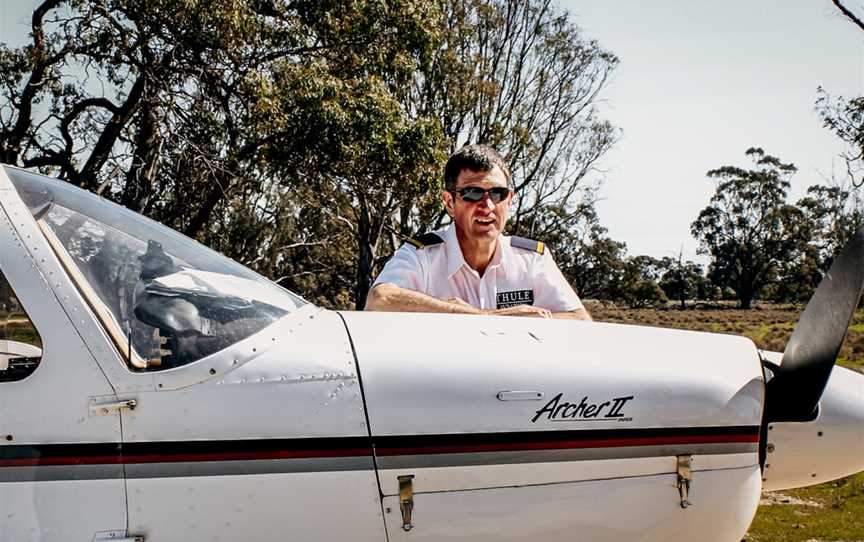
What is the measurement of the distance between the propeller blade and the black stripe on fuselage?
69cm

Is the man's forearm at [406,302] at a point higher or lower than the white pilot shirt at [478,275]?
lower

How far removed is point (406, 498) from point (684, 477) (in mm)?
977

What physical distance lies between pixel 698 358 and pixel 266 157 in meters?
11.5

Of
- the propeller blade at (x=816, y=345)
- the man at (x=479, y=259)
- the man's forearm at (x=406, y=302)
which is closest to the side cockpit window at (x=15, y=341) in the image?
the man's forearm at (x=406, y=302)

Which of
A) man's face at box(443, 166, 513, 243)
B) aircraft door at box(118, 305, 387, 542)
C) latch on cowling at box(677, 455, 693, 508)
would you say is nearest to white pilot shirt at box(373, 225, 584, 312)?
→ man's face at box(443, 166, 513, 243)

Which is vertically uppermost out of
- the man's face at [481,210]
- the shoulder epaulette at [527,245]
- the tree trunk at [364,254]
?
the tree trunk at [364,254]

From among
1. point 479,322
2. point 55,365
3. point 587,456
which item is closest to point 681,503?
point 587,456

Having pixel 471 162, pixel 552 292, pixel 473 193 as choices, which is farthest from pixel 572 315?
pixel 471 162

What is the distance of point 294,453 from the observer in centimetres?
216

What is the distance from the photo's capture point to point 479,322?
2.70m

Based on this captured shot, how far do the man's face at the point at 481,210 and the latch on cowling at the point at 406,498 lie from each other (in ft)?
5.65

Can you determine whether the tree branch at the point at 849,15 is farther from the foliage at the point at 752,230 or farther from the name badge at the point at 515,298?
the foliage at the point at 752,230

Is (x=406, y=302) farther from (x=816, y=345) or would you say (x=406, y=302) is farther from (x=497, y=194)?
(x=816, y=345)

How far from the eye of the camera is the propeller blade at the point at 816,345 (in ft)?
8.50
